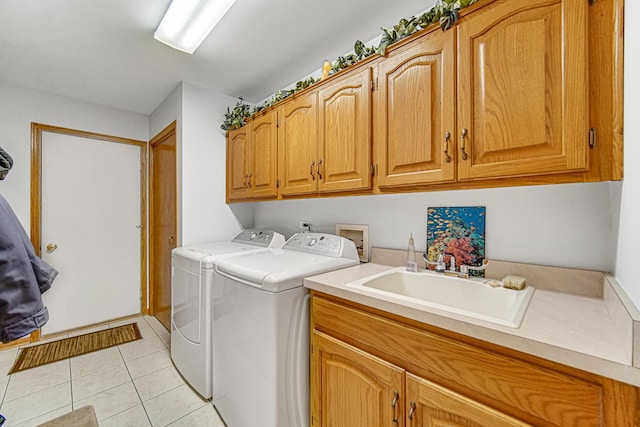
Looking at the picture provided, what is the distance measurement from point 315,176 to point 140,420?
6.18 ft

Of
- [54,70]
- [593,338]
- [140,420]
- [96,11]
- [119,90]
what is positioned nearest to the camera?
[593,338]

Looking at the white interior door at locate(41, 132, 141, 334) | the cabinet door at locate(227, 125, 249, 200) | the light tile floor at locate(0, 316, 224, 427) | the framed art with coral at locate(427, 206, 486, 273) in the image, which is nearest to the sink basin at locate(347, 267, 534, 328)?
the framed art with coral at locate(427, 206, 486, 273)

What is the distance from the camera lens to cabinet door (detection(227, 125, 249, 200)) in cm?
236

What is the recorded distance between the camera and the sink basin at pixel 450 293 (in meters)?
0.93

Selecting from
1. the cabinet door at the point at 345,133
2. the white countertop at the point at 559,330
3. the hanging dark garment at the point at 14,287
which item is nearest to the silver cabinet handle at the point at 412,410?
the white countertop at the point at 559,330

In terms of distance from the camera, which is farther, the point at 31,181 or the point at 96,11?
the point at 31,181

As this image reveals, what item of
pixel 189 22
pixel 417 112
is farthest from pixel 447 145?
pixel 189 22

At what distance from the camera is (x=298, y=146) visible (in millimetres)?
1858

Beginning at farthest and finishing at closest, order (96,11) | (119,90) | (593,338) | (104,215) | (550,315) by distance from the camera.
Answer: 1. (104,215)
2. (119,90)
3. (96,11)
4. (550,315)
5. (593,338)

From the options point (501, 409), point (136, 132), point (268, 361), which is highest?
point (136, 132)

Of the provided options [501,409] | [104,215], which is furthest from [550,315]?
[104,215]

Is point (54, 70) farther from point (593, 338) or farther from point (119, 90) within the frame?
point (593, 338)

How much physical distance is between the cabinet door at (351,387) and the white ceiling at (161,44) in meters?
1.81

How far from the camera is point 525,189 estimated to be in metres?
1.23
